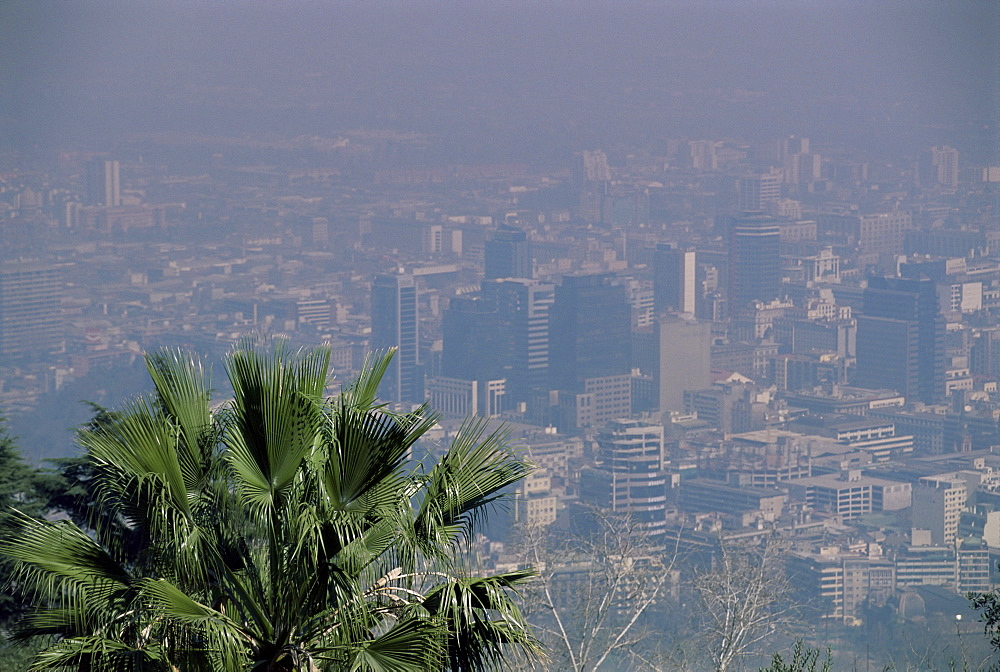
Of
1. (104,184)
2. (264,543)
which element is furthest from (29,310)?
(264,543)

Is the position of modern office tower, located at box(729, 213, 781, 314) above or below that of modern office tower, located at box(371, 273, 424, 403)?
above

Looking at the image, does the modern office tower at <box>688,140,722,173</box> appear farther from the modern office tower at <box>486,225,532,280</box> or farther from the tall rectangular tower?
the tall rectangular tower

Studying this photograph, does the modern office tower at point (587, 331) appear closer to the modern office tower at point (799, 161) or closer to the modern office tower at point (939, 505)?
the modern office tower at point (799, 161)

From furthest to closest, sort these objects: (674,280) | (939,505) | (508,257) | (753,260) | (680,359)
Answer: (753,260), (674,280), (508,257), (680,359), (939,505)

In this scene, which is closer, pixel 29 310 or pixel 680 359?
pixel 29 310

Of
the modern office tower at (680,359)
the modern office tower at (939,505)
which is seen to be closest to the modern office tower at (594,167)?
the modern office tower at (680,359)

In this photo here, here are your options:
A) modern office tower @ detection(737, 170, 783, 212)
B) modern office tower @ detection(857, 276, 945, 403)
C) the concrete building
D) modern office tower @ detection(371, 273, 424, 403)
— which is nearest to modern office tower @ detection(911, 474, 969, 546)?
the concrete building

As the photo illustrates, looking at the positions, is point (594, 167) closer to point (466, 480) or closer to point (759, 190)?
point (759, 190)
